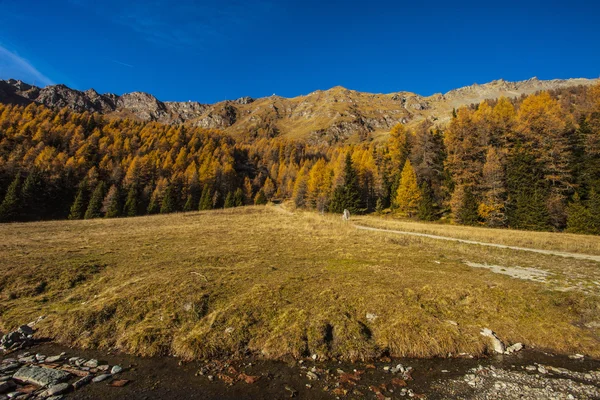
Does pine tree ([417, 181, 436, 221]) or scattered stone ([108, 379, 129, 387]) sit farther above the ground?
pine tree ([417, 181, 436, 221])

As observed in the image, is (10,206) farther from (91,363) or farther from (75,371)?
(75,371)

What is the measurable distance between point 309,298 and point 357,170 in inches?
2861

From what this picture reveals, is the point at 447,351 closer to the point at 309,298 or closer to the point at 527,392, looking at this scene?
the point at 527,392

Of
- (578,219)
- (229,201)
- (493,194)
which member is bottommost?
(229,201)

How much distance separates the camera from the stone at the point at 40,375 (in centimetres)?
704

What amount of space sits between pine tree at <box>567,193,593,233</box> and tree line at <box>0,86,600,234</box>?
6.0 inches

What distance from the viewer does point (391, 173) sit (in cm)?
7756

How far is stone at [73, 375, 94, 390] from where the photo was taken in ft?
22.8

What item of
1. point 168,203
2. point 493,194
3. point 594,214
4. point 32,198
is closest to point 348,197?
point 493,194

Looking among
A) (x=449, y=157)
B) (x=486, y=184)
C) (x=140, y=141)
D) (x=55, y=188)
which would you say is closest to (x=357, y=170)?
(x=449, y=157)

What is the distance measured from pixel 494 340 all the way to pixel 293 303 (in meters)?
7.65

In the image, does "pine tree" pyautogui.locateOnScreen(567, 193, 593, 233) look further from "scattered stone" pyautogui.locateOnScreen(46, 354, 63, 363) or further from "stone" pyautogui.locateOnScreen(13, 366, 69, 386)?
"scattered stone" pyautogui.locateOnScreen(46, 354, 63, 363)

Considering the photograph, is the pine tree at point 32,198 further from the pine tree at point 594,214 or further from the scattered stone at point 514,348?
the pine tree at point 594,214

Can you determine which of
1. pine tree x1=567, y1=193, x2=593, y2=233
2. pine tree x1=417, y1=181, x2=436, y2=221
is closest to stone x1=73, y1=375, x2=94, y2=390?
pine tree x1=567, y1=193, x2=593, y2=233
